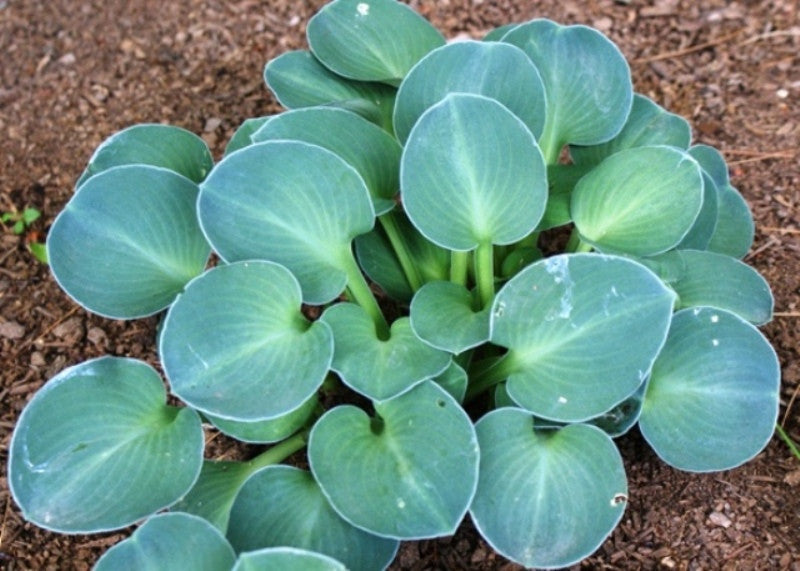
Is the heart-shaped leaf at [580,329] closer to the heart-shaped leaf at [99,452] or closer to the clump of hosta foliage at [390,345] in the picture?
the clump of hosta foliage at [390,345]

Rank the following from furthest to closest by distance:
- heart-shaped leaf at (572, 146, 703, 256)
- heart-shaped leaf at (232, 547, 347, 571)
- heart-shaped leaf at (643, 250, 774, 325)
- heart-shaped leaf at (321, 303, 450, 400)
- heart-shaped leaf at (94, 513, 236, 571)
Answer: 1. heart-shaped leaf at (643, 250, 774, 325)
2. heart-shaped leaf at (572, 146, 703, 256)
3. heart-shaped leaf at (321, 303, 450, 400)
4. heart-shaped leaf at (94, 513, 236, 571)
5. heart-shaped leaf at (232, 547, 347, 571)

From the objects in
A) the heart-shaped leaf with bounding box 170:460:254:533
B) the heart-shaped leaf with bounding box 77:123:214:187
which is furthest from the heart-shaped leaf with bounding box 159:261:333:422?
the heart-shaped leaf with bounding box 77:123:214:187

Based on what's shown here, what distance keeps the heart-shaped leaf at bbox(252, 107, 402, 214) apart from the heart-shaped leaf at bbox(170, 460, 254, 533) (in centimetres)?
52

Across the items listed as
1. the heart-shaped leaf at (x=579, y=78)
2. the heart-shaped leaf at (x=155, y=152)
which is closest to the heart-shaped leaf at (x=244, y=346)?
the heart-shaped leaf at (x=155, y=152)

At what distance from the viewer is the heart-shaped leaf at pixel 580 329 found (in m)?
1.37

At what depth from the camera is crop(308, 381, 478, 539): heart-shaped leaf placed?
4.44ft

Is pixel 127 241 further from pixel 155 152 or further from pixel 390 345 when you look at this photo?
pixel 390 345

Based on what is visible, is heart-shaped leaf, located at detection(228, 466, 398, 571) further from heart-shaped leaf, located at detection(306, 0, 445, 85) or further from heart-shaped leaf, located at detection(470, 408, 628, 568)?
heart-shaped leaf, located at detection(306, 0, 445, 85)

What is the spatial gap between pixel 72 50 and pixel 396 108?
128cm

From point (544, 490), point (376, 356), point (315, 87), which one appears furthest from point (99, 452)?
point (315, 87)

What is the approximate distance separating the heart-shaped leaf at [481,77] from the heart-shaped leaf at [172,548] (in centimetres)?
83

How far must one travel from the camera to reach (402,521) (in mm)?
1354

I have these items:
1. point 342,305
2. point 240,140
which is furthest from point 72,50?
point 342,305

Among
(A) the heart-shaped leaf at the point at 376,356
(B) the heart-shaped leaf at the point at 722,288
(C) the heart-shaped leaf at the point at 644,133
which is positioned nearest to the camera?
(A) the heart-shaped leaf at the point at 376,356
